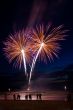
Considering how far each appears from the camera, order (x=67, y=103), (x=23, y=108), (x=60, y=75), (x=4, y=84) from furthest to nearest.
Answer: (x=4, y=84) < (x=60, y=75) < (x=23, y=108) < (x=67, y=103)

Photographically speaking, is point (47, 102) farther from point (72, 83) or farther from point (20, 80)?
point (20, 80)

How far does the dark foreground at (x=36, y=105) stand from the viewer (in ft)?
108

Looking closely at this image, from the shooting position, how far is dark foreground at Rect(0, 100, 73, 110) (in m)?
32.8

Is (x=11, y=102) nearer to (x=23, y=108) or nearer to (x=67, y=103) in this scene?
(x=23, y=108)

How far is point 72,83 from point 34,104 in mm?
61857

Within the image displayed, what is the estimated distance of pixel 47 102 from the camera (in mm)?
34594

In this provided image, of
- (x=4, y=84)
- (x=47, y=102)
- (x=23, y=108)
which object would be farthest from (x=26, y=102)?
(x=4, y=84)

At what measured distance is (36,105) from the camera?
3559 cm

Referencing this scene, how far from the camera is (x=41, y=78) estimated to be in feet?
382

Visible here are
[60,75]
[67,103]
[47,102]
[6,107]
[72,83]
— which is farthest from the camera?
[60,75]

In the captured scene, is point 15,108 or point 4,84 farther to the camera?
point 4,84

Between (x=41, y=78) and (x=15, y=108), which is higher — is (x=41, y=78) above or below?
above

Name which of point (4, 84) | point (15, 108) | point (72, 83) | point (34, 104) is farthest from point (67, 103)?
point (4, 84)

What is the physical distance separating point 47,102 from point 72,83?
62886 mm
